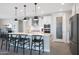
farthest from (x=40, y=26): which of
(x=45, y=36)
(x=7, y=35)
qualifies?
(x=7, y=35)

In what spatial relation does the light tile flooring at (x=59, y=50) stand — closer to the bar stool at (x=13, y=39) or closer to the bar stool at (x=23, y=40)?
the bar stool at (x=23, y=40)

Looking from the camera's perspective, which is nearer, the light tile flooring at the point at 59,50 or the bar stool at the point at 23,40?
the light tile flooring at the point at 59,50

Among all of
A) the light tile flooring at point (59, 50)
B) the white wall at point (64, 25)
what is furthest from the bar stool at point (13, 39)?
the white wall at point (64, 25)

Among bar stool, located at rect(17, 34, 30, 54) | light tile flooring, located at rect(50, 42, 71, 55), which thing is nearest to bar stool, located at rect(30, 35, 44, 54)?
bar stool, located at rect(17, 34, 30, 54)

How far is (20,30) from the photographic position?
6336mm

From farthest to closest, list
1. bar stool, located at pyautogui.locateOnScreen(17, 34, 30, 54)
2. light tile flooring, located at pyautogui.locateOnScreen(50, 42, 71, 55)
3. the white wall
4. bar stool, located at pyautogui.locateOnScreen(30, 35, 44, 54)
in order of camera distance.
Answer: the white wall
bar stool, located at pyautogui.locateOnScreen(17, 34, 30, 54)
bar stool, located at pyautogui.locateOnScreen(30, 35, 44, 54)
light tile flooring, located at pyautogui.locateOnScreen(50, 42, 71, 55)

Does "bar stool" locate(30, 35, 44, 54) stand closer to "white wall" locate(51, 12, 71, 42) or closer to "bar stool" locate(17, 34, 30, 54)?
"bar stool" locate(17, 34, 30, 54)

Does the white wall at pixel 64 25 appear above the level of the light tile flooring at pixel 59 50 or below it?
above

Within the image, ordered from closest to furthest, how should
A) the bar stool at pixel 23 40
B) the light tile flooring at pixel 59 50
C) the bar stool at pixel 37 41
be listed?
1. the light tile flooring at pixel 59 50
2. the bar stool at pixel 37 41
3. the bar stool at pixel 23 40

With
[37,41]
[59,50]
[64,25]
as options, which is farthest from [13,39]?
[64,25]

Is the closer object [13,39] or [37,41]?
[37,41]

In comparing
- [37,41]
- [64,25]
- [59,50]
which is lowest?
[59,50]

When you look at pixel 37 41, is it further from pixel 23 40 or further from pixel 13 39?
pixel 13 39

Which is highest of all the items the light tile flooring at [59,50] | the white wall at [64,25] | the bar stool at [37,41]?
the white wall at [64,25]
